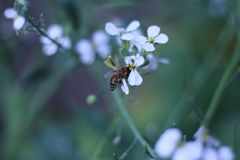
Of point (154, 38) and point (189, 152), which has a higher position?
point (154, 38)

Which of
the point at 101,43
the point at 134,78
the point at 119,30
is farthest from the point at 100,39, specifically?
the point at 134,78

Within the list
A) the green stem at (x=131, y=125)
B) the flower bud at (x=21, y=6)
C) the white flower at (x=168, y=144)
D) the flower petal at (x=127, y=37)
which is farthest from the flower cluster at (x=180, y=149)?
the flower bud at (x=21, y=6)

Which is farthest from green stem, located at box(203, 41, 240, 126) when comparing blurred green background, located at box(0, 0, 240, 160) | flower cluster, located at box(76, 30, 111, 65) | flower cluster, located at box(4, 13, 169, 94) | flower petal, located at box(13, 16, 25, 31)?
flower petal, located at box(13, 16, 25, 31)

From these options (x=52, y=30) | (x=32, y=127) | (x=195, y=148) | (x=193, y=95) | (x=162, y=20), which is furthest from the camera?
(x=162, y=20)

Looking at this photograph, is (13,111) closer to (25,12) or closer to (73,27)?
(73,27)

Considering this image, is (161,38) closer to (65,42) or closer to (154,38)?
(154,38)

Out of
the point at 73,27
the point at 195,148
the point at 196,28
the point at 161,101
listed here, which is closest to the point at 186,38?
the point at 196,28
